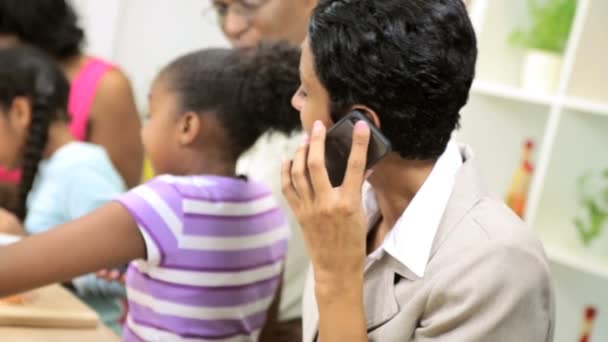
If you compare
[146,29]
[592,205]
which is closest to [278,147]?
[592,205]

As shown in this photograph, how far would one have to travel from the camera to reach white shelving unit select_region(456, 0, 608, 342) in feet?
6.09

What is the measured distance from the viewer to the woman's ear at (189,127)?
47.7 inches

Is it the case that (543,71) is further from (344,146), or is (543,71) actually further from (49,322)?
(49,322)

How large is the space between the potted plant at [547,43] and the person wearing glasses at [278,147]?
732mm

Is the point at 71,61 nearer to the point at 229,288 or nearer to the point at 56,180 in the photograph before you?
the point at 56,180

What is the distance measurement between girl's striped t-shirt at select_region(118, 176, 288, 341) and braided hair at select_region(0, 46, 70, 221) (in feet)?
1.70

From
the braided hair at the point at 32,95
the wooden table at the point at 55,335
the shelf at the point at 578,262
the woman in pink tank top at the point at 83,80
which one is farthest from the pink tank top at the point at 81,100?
the shelf at the point at 578,262

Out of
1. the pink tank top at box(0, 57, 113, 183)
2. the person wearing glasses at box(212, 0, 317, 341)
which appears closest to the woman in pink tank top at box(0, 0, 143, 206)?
the pink tank top at box(0, 57, 113, 183)

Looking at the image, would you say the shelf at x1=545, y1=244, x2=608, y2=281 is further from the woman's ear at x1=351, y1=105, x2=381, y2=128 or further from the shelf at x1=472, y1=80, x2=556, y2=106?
the woman's ear at x1=351, y1=105, x2=381, y2=128

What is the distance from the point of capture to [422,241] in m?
0.87

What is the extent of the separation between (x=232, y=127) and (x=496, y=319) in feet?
1.95

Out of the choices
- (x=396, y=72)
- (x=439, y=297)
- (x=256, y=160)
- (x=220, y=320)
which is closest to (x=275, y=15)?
(x=256, y=160)

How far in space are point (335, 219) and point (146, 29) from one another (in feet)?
8.00

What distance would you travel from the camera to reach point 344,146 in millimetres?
863
